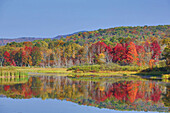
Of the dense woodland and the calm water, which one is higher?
the dense woodland

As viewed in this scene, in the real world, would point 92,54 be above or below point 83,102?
above

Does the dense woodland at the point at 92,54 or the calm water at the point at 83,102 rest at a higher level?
the dense woodland at the point at 92,54

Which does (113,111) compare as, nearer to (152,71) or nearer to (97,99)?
(97,99)

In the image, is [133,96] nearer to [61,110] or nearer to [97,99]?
[97,99]

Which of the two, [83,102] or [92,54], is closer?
[83,102]

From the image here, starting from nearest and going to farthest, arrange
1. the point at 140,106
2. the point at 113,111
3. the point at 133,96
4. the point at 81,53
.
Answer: the point at 113,111, the point at 140,106, the point at 133,96, the point at 81,53

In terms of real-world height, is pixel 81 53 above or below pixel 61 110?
above

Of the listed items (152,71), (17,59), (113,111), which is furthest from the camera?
(17,59)

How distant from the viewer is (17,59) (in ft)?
367

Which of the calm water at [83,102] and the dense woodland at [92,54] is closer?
the calm water at [83,102]

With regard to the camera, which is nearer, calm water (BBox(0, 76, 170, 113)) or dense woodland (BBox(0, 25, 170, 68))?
calm water (BBox(0, 76, 170, 113))

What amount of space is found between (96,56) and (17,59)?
115ft

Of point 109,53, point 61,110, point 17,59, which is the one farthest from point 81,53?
point 61,110

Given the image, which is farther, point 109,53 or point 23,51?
point 23,51
